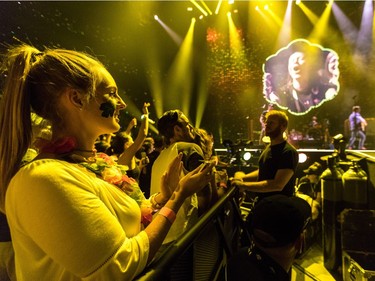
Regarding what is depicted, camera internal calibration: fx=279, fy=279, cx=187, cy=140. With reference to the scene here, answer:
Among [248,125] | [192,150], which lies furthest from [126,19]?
[192,150]

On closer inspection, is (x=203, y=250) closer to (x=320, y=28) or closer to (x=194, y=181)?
(x=194, y=181)

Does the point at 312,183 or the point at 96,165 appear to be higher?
the point at 96,165

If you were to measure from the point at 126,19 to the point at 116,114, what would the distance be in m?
10.8

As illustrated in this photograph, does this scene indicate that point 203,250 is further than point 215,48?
No

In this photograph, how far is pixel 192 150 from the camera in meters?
2.06

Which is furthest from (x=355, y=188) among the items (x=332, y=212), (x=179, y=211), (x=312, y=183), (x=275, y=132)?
(x=179, y=211)

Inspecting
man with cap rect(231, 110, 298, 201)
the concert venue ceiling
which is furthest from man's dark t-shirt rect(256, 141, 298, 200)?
the concert venue ceiling

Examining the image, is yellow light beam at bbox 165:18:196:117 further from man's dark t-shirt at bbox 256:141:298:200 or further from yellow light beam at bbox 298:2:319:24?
man's dark t-shirt at bbox 256:141:298:200

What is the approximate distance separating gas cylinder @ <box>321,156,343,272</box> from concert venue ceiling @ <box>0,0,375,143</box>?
8.21 m

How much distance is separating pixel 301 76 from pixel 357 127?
293 cm

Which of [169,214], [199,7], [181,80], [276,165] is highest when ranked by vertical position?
[199,7]

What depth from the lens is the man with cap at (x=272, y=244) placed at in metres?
1.37

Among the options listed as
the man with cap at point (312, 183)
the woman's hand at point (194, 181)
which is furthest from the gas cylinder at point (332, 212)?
the woman's hand at point (194, 181)

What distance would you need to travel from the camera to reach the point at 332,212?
328cm
